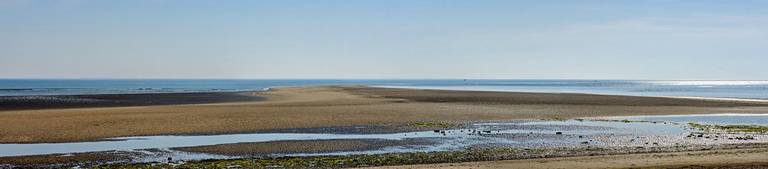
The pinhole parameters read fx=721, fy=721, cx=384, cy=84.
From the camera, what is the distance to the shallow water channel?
23.8 metres

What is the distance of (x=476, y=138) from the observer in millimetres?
27094

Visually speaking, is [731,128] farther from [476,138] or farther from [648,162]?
[648,162]

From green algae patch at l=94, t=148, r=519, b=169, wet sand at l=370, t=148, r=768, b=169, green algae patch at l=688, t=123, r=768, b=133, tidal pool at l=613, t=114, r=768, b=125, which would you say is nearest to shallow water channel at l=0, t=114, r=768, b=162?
green algae patch at l=688, t=123, r=768, b=133

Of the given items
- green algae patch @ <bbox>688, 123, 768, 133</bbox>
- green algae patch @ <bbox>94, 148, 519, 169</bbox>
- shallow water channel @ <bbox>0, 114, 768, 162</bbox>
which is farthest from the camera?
green algae patch @ <bbox>688, 123, 768, 133</bbox>

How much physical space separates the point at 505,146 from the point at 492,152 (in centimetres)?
238

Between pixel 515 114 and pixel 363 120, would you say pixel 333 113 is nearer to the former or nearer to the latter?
pixel 363 120

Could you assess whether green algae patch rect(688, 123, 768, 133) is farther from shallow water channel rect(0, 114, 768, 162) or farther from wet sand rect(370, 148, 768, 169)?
wet sand rect(370, 148, 768, 169)

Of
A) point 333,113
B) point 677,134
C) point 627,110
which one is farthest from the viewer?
point 627,110

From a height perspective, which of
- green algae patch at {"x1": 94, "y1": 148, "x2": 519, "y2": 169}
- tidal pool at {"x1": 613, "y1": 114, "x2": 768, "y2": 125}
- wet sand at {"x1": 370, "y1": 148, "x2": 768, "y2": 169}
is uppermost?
wet sand at {"x1": 370, "y1": 148, "x2": 768, "y2": 169}

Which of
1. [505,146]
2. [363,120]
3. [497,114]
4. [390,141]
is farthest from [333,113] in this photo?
[505,146]

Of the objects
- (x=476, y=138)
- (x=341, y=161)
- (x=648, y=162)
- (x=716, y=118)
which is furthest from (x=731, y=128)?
(x=341, y=161)

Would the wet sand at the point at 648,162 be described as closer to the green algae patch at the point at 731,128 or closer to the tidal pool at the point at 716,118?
the green algae patch at the point at 731,128

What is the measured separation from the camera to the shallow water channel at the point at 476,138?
23.8 m

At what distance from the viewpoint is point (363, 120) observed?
3666 cm
